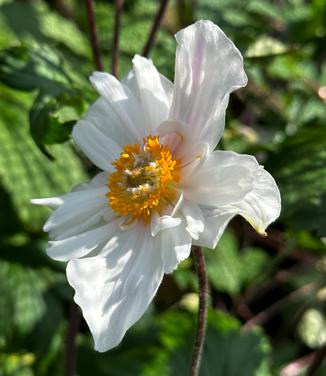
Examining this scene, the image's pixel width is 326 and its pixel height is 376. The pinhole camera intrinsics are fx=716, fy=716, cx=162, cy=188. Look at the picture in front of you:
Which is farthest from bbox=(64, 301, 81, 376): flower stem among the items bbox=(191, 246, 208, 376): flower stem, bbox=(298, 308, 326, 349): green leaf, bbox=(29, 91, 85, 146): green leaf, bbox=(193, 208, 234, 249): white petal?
Answer: bbox=(298, 308, 326, 349): green leaf

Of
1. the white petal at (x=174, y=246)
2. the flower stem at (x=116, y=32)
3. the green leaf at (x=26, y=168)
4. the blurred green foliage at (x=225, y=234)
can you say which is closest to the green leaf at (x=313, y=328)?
the blurred green foliage at (x=225, y=234)

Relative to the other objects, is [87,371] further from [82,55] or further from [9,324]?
[82,55]

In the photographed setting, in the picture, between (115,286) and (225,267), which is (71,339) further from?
(225,267)

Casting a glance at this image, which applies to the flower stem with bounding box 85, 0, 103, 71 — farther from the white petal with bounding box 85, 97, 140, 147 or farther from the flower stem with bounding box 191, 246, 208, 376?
the flower stem with bounding box 191, 246, 208, 376

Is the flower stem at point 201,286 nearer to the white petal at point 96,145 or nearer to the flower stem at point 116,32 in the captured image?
the white petal at point 96,145

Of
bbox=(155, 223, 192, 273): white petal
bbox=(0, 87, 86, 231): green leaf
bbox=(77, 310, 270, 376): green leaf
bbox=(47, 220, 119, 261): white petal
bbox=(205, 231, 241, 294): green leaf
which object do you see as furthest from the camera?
bbox=(205, 231, 241, 294): green leaf

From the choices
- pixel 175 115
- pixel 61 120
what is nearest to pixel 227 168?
pixel 175 115
